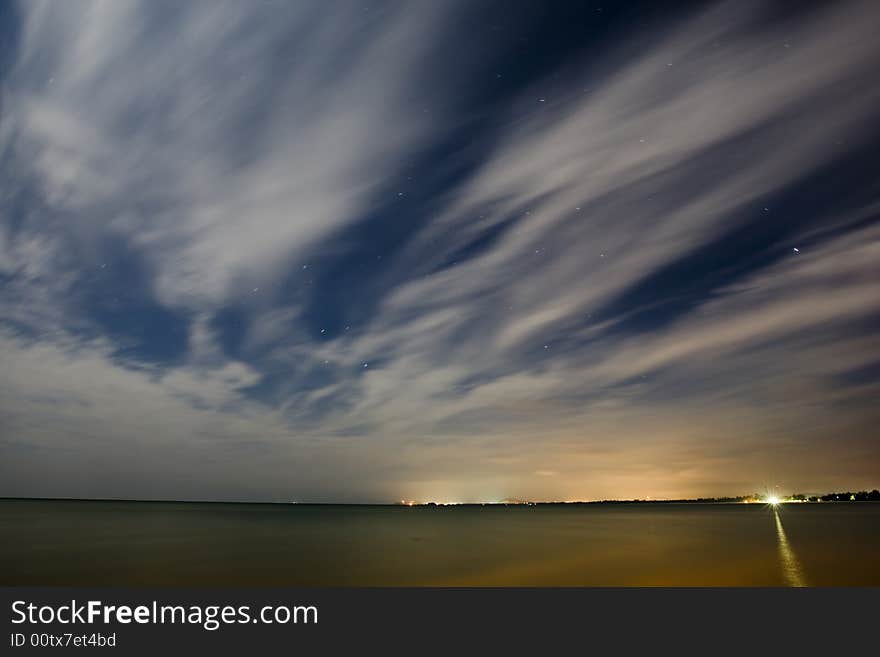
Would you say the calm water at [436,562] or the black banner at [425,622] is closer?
the black banner at [425,622]

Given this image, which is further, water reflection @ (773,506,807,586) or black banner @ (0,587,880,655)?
water reflection @ (773,506,807,586)

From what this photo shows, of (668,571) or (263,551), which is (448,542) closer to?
(263,551)

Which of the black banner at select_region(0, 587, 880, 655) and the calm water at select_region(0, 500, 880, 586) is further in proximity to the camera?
the calm water at select_region(0, 500, 880, 586)

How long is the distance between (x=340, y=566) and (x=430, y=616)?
1603 cm

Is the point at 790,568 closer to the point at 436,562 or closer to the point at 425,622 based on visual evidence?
the point at 436,562

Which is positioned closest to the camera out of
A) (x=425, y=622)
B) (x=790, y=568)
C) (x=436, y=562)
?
(x=425, y=622)

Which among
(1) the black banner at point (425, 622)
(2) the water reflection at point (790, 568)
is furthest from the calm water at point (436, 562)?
(1) the black banner at point (425, 622)

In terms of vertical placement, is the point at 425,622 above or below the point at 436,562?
below

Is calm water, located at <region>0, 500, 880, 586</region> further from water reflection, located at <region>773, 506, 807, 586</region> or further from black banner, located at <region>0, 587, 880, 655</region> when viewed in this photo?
black banner, located at <region>0, 587, 880, 655</region>

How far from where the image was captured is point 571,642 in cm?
1287

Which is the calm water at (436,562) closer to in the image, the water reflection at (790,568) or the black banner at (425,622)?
the water reflection at (790,568)

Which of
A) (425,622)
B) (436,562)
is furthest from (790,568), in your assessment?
(425,622)

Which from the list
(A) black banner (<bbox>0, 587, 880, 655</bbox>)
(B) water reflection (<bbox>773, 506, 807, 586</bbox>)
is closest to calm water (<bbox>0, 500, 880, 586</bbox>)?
(B) water reflection (<bbox>773, 506, 807, 586</bbox>)

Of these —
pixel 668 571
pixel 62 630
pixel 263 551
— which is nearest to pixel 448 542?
pixel 263 551
